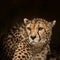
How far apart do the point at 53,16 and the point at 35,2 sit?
0.33m

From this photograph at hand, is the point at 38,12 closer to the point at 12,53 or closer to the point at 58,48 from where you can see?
the point at 58,48

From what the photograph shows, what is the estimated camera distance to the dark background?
514 cm

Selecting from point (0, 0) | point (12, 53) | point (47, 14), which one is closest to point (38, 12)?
point (47, 14)

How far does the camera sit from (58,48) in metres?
5.32

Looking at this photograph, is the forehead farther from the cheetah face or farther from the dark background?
the dark background

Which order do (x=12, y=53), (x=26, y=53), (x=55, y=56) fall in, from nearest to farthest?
(x=26, y=53) < (x=12, y=53) < (x=55, y=56)

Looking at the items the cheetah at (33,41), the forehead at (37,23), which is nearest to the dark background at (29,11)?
the cheetah at (33,41)

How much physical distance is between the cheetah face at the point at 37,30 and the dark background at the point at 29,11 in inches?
40.6

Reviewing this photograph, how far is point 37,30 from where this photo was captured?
3.98 metres

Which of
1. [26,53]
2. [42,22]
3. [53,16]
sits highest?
[53,16]

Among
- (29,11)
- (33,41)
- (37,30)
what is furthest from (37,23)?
(29,11)

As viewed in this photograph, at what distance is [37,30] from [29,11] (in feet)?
4.18

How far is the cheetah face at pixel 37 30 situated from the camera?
153 inches

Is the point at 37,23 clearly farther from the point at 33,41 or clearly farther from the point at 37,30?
the point at 33,41
